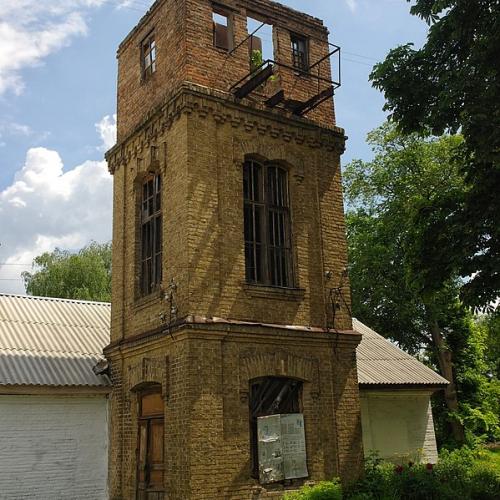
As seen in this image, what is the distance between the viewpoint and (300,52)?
14.7 meters

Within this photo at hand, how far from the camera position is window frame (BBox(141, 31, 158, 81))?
14031 millimetres

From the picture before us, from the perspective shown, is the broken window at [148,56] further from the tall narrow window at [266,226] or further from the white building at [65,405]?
the white building at [65,405]

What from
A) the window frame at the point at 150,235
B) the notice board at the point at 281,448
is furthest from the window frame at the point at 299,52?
the notice board at the point at 281,448

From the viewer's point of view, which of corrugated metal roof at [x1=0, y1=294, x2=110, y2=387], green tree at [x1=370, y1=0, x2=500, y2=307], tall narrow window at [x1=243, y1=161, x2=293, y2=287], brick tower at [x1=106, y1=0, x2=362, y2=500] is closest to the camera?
green tree at [x1=370, y1=0, x2=500, y2=307]

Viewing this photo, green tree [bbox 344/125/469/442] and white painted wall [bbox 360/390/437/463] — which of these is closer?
white painted wall [bbox 360/390/437/463]

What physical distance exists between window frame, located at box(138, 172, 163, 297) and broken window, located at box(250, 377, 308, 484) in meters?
3.09

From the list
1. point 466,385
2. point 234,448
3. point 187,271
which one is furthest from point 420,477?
point 466,385

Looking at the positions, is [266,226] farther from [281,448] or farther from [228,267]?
[281,448]

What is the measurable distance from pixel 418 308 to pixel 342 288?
51.4 feet

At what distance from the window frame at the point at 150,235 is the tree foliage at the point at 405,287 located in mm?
14065

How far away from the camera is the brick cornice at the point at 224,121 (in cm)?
1226

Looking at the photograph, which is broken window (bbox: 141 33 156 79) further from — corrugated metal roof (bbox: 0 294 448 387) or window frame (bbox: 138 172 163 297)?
corrugated metal roof (bbox: 0 294 448 387)

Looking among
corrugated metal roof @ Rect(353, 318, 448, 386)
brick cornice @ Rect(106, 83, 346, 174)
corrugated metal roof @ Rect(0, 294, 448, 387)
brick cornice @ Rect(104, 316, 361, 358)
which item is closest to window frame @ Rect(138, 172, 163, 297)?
brick cornice @ Rect(106, 83, 346, 174)

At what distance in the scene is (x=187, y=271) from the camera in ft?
37.0
